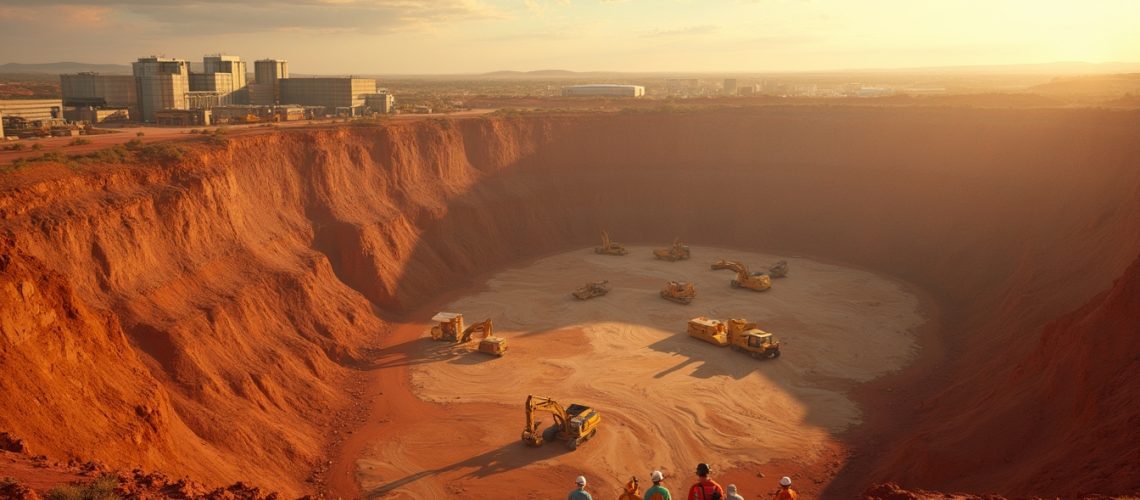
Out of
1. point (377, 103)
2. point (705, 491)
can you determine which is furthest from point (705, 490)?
point (377, 103)

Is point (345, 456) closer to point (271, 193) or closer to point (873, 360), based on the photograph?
point (271, 193)

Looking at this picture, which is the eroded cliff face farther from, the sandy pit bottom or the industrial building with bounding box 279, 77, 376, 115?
the industrial building with bounding box 279, 77, 376, 115

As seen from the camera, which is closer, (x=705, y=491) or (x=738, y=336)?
(x=705, y=491)

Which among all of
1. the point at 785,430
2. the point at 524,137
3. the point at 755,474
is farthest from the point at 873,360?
the point at 524,137

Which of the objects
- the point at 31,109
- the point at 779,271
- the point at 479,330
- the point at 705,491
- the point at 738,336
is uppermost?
the point at 31,109

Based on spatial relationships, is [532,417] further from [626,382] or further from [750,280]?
[750,280]

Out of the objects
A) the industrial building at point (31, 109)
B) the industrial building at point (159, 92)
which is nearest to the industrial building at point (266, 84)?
the industrial building at point (159, 92)

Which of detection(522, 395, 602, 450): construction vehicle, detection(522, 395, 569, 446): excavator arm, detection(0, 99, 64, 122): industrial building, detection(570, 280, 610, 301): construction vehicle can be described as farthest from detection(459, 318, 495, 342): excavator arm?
detection(0, 99, 64, 122): industrial building
